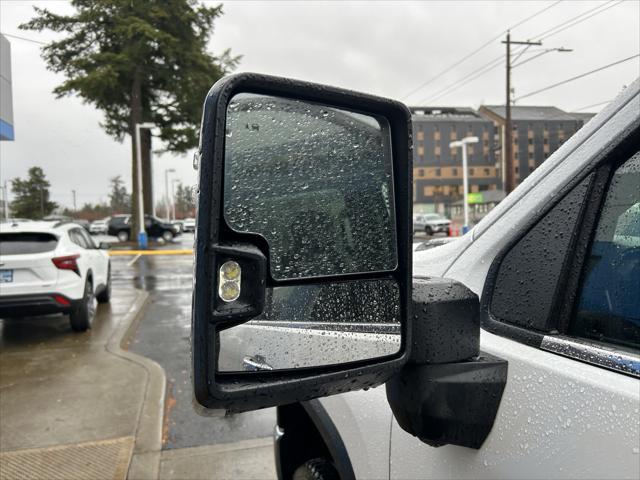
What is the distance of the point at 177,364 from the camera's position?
586 centimetres

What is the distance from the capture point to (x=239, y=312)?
79 cm

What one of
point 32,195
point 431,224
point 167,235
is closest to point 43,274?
point 167,235

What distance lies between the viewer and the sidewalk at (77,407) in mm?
3473

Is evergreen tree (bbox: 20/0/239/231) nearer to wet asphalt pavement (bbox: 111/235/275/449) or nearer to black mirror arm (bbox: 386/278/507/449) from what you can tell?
wet asphalt pavement (bbox: 111/235/275/449)

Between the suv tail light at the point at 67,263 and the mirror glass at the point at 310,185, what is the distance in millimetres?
6780

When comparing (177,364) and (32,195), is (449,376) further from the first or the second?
(32,195)

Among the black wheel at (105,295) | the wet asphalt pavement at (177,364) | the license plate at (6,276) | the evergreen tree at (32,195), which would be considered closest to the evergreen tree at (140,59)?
the wet asphalt pavement at (177,364)

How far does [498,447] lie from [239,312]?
0.62 meters

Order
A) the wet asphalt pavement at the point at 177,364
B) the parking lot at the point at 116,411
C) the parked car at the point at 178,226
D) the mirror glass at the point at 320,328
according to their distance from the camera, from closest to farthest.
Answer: the mirror glass at the point at 320,328, the parking lot at the point at 116,411, the wet asphalt pavement at the point at 177,364, the parked car at the point at 178,226

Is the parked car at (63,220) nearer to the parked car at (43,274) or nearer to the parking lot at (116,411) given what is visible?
the parked car at (43,274)

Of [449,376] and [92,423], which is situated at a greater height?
[449,376]

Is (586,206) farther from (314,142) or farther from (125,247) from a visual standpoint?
(125,247)

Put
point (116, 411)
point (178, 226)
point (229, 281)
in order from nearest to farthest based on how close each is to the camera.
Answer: point (229, 281)
point (116, 411)
point (178, 226)

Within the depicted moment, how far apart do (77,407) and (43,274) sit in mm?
2901
